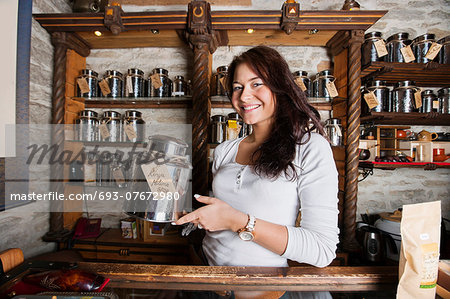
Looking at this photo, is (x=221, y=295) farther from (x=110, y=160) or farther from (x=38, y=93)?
(x=38, y=93)

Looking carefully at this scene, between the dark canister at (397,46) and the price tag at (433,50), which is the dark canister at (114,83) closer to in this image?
the dark canister at (397,46)

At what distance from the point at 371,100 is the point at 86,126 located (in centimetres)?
215

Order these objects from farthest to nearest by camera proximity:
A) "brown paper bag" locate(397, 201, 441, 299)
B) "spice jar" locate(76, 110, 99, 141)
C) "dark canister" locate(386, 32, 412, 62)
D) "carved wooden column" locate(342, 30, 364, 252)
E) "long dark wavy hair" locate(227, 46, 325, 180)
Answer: "spice jar" locate(76, 110, 99, 141) → "dark canister" locate(386, 32, 412, 62) → "carved wooden column" locate(342, 30, 364, 252) → "long dark wavy hair" locate(227, 46, 325, 180) → "brown paper bag" locate(397, 201, 441, 299)

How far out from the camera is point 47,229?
175 cm

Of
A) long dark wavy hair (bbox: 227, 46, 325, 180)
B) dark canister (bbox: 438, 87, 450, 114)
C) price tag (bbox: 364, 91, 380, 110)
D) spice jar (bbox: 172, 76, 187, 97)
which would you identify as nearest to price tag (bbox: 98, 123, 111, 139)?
spice jar (bbox: 172, 76, 187, 97)

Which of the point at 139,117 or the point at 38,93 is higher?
the point at 38,93

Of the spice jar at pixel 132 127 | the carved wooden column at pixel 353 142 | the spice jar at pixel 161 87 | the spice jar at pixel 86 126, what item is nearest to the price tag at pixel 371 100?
the carved wooden column at pixel 353 142

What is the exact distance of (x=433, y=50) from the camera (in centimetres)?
167

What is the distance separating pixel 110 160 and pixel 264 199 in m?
1.58

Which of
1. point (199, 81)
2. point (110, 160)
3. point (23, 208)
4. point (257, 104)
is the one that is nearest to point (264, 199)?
point (257, 104)

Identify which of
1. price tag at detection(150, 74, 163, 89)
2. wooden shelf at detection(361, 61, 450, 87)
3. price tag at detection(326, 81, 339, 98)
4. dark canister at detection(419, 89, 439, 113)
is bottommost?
dark canister at detection(419, 89, 439, 113)

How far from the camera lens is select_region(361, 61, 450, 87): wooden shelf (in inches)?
63.8

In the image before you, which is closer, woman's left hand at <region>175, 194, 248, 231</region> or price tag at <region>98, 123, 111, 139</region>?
woman's left hand at <region>175, 194, 248, 231</region>

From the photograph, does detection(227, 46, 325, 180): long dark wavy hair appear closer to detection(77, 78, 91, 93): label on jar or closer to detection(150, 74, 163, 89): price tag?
detection(150, 74, 163, 89): price tag
